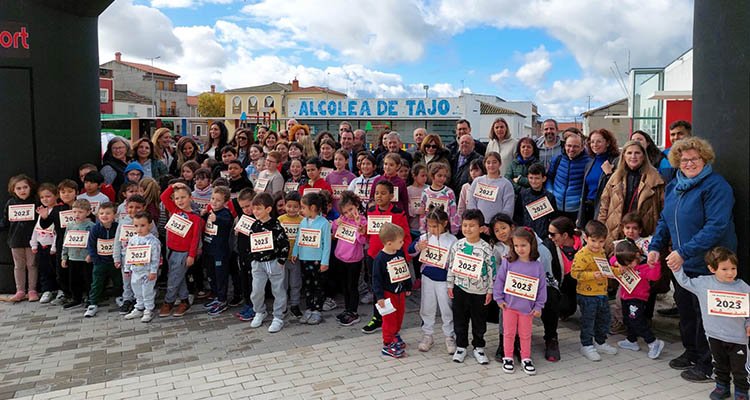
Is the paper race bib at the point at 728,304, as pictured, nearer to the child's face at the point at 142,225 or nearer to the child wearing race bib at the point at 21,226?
the child's face at the point at 142,225

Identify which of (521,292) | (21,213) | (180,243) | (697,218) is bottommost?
(521,292)

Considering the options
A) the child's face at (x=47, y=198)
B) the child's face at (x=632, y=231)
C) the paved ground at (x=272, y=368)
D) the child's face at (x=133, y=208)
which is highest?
the child's face at (x=47, y=198)

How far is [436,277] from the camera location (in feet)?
18.1

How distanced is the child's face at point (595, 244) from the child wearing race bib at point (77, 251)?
5729 mm

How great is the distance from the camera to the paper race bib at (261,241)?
6.12 m

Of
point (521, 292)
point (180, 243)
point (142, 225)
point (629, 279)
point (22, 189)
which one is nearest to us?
point (521, 292)

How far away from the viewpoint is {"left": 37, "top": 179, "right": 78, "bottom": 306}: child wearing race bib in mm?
6980

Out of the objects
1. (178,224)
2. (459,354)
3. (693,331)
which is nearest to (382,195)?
(459,354)

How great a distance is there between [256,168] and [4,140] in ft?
10.5

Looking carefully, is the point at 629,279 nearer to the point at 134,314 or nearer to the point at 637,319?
the point at 637,319

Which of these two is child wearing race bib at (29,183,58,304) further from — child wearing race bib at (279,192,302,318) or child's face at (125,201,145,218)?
child wearing race bib at (279,192,302,318)

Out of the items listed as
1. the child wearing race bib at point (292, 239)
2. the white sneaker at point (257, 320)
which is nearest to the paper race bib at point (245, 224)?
the child wearing race bib at point (292, 239)

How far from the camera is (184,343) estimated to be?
225 inches

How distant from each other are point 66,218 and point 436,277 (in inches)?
185
